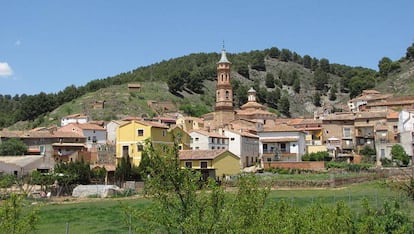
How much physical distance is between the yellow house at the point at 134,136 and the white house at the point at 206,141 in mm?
5366

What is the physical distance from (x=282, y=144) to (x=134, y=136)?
18753mm

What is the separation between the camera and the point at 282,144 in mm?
62750

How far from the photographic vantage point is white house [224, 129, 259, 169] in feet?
199

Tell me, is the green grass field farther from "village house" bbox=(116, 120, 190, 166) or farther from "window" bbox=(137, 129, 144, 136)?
"window" bbox=(137, 129, 144, 136)

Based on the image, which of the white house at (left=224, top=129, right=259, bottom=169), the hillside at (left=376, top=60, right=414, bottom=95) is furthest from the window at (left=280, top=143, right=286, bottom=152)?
the hillside at (left=376, top=60, right=414, bottom=95)

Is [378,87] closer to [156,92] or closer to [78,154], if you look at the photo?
[156,92]

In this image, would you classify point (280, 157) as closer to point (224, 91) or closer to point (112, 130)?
point (224, 91)

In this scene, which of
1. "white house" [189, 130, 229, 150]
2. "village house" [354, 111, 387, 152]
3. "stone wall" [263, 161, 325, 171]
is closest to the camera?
"stone wall" [263, 161, 325, 171]

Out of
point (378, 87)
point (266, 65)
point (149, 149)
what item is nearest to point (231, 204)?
point (149, 149)

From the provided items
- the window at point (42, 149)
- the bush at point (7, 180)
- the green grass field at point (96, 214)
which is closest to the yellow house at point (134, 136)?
the window at point (42, 149)

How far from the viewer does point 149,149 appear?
9.47m

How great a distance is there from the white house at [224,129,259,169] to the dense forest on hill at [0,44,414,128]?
1753 inches

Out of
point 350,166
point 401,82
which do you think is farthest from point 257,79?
point 350,166

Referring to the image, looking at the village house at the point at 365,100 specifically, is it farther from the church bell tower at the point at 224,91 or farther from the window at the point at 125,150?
the window at the point at 125,150
